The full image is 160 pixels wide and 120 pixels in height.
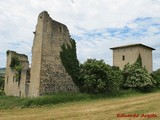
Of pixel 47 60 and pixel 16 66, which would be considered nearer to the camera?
pixel 47 60

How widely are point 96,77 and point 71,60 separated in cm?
292

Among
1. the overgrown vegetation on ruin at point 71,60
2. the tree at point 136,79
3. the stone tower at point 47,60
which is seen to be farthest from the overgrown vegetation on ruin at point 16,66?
the tree at point 136,79

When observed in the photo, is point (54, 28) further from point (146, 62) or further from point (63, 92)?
point (146, 62)

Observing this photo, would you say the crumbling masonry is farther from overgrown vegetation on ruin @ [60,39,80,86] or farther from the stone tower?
overgrown vegetation on ruin @ [60,39,80,86]

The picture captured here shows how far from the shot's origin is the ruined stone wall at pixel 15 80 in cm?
2685

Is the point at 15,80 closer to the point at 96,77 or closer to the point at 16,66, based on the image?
the point at 16,66

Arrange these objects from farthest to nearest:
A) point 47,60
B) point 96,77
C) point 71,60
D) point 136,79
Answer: point 136,79 < point 71,60 < point 96,77 < point 47,60

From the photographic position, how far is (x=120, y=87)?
30.1 m

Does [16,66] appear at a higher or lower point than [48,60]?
lower

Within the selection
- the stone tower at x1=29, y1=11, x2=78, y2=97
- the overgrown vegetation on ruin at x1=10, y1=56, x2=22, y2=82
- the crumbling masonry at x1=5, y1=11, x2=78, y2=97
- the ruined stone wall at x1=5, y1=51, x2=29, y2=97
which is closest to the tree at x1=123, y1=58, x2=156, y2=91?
the crumbling masonry at x1=5, y1=11, x2=78, y2=97

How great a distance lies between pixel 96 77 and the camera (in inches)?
949

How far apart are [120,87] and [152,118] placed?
1839 centimetres

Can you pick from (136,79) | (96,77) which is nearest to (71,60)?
(96,77)

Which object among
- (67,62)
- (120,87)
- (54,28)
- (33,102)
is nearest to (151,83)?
(120,87)
